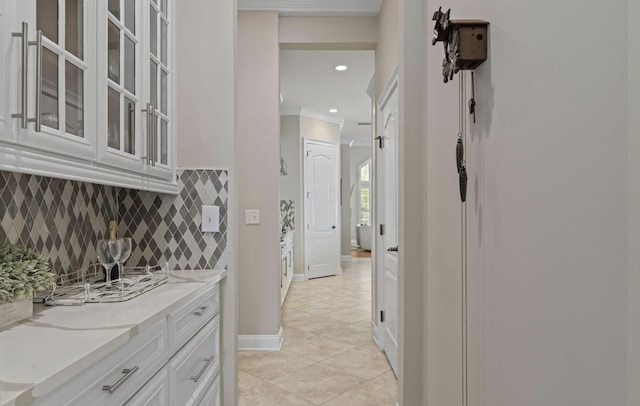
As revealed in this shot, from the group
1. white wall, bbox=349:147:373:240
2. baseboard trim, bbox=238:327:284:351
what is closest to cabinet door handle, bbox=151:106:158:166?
baseboard trim, bbox=238:327:284:351

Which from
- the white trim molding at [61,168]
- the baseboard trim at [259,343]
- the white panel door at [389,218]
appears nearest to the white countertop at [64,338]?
the white trim molding at [61,168]

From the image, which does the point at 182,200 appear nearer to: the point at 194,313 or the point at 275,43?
the point at 194,313

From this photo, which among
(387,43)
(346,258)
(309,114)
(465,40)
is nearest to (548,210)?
(465,40)

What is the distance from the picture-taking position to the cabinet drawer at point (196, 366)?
4.58 feet

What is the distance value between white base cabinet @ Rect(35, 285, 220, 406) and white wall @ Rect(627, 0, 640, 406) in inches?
40.2

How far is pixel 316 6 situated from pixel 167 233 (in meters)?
2.50

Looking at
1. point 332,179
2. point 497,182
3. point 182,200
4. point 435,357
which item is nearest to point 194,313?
point 182,200

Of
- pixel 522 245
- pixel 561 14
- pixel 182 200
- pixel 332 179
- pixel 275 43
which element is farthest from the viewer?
pixel 332 179

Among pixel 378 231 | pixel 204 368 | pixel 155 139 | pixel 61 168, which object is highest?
pixel 155 139

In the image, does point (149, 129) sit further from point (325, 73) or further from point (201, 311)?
point (325, 73)

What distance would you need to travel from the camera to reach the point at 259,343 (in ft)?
11.1

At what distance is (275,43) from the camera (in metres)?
3.42

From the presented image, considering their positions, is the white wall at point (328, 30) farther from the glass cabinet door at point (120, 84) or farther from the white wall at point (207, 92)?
the glass cabinet door at point (120, 84)

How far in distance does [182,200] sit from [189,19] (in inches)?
36.6
